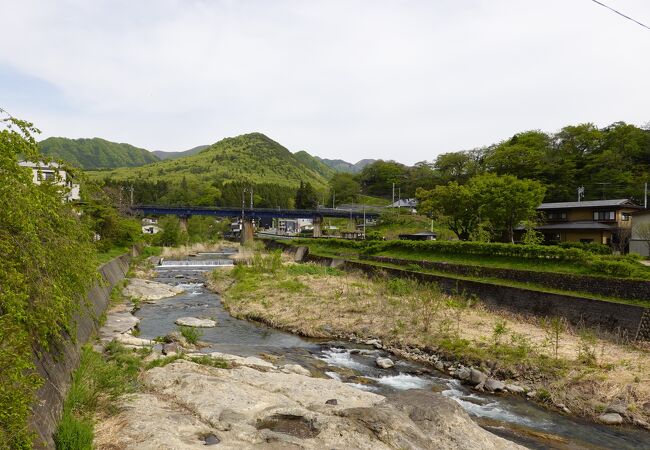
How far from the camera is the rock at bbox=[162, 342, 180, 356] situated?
15.8m

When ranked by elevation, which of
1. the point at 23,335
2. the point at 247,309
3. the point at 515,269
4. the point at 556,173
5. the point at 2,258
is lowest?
the point at 247,309

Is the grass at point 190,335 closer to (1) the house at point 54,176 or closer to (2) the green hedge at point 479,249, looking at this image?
(1) the house at point 54,176

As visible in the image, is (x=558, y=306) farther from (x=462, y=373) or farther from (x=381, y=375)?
(x=381, y=375)

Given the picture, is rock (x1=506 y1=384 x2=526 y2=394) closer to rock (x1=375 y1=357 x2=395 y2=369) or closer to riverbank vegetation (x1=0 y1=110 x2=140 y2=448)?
rock (x1=375 y1=357 x2=395 y2=369)

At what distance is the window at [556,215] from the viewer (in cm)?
4888

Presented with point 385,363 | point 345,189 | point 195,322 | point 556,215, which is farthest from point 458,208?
point 345,189

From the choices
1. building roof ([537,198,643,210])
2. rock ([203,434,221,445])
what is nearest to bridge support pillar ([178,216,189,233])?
building roof ([537,198,643,210])

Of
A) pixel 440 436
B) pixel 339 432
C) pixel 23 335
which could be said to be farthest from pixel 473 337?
pixel 23 335

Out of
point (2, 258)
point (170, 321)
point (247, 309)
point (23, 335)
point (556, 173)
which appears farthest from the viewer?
point (556, 173)

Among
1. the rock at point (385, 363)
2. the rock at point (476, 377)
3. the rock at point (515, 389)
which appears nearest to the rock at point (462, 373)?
the rock at point (476, 377)

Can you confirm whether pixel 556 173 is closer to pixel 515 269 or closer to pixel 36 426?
pixel 515 269

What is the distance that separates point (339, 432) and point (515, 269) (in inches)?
875

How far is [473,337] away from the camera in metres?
19.1

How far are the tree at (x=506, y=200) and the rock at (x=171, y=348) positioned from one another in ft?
116
